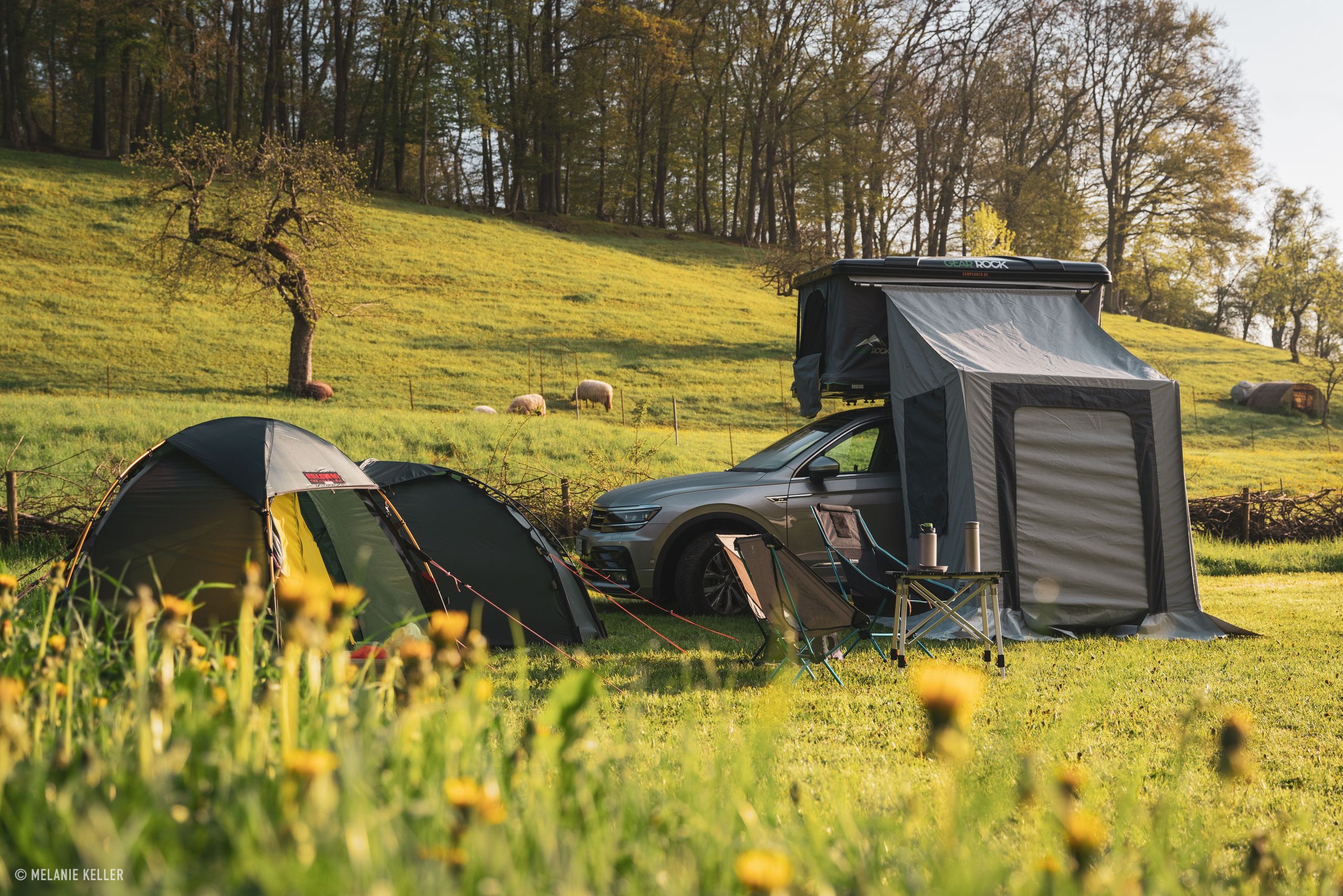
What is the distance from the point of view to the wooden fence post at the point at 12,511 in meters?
9.43

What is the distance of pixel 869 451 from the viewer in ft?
26.6

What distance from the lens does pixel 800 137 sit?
43312 mm

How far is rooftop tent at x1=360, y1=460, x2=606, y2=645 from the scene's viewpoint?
6.92 metres

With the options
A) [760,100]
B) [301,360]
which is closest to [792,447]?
[301,360]

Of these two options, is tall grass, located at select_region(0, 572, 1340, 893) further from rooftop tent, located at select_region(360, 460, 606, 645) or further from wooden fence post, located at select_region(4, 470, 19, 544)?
wooden fence post, located at select_region(4, 470, 19, 544)

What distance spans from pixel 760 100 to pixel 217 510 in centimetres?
4230

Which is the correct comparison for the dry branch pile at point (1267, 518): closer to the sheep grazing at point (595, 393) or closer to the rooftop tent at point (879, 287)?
Answer: the rooftop tent at point (879, 287)

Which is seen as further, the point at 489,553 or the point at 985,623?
the point at 489,553

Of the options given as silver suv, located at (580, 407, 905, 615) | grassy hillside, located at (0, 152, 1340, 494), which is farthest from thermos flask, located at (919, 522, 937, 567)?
grassy hillside, located at (0, 152, 1340, 494)

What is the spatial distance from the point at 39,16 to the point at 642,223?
27.9 metres

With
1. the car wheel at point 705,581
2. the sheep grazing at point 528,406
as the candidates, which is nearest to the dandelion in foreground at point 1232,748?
the car wheel at point 705,581

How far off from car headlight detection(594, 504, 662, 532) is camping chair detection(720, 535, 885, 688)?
1.91 meters

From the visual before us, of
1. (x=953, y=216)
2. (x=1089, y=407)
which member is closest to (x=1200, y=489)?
(x=1089, y=407)

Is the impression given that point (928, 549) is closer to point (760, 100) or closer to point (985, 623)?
point (985, 623)
